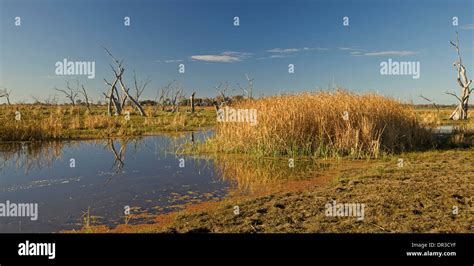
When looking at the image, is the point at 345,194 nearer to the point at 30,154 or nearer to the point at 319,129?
the point at 319,129

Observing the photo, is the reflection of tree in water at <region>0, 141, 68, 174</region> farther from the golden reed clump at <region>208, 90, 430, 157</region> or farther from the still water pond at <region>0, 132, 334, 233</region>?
the golden reed clump at <region>208, 90, 430, 157</region>

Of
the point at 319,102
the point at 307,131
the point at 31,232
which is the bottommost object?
the point at 31,232

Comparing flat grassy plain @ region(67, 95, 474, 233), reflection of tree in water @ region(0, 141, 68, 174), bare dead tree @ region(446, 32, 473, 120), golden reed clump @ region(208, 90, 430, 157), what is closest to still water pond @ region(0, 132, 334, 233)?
reflection of tree in water @ region(0, 141, 68, 174)

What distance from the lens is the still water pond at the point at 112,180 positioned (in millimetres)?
5973

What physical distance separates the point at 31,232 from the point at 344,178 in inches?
229

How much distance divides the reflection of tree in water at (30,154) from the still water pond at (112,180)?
0.02 meters

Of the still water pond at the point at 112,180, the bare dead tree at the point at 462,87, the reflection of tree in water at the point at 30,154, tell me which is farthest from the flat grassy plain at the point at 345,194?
the bare dead tree at the point at 462,87

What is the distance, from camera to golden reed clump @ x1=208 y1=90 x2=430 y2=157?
37.3 ft

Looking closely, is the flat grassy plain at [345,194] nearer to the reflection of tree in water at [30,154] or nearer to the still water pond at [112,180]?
the still water pond at [112,180]

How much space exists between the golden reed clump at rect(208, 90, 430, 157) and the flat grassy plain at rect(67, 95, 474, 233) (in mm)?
46

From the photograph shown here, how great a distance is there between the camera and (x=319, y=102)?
1235 centimetres
